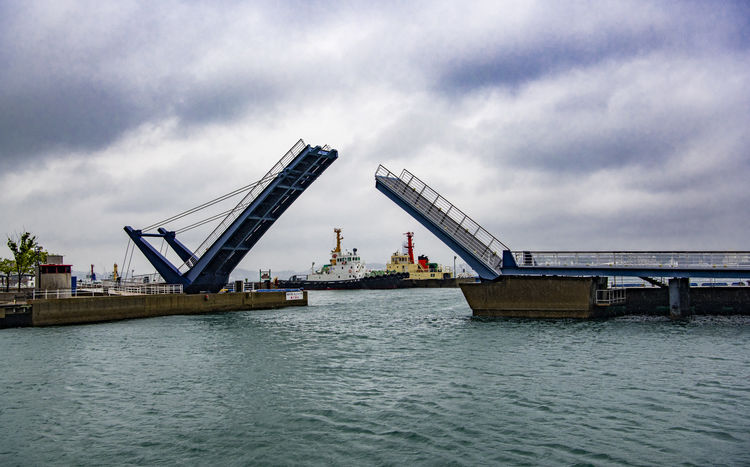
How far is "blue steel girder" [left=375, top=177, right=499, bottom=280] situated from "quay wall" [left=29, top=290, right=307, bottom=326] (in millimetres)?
15164

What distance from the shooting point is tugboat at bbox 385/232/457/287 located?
86.8 meters

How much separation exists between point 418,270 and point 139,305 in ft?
210

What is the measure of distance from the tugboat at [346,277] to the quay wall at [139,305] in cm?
4041

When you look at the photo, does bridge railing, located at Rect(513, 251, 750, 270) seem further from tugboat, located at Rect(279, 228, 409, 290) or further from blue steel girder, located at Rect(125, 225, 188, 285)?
tugboat, located at Rect(279, 228, 409, 290)

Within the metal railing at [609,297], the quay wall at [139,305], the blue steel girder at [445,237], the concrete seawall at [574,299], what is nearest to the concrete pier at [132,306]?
the quay wall at [139,305]

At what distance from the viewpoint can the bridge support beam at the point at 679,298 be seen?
25.0 metres

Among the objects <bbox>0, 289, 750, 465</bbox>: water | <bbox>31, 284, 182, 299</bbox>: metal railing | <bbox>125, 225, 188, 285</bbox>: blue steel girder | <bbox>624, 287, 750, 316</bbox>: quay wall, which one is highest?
<bbox>125, 225, 188, 285</bbox>: blue steel girder

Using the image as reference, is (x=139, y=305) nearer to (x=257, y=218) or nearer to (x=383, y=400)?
(x=257, y=218)

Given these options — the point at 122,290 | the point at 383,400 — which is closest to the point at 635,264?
the point at 383,400

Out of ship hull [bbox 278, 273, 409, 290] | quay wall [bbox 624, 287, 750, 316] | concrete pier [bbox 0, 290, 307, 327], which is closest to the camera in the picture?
concrete pier [bbox 0, 290, 307, 327]

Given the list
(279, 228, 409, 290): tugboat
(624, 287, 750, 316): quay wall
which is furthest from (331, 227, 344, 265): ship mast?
(624, 287, 750, 316): quay wall

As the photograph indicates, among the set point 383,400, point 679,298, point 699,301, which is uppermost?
point 679,298

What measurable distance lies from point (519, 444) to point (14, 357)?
15976 mm

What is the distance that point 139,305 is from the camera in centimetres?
2947
